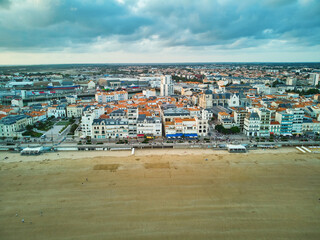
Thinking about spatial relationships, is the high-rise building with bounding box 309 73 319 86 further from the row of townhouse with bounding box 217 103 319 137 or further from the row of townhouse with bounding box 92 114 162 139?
the row of townhouse with bounding box 92 114 162 139

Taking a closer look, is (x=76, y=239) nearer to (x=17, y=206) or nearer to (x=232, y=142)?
(x=17, y=206)

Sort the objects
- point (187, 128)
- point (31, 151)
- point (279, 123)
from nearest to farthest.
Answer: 1. point (31, 151)
2. point (187, 128)
3. point (279, 123)

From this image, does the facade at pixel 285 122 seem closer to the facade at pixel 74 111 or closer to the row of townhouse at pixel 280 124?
the row of townhouse at pixel 280 124

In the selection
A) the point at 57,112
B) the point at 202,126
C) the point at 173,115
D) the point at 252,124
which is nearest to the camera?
the point at 252,124

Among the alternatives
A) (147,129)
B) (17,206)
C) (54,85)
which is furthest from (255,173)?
(54,85)

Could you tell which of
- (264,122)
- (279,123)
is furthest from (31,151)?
(279,123)

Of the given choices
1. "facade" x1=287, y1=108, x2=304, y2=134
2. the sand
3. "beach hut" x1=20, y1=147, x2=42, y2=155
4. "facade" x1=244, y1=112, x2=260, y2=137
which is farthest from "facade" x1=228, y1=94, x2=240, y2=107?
"beach hut" x1=20, y1=147, x2=42, y2=155

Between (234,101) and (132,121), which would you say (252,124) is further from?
(132,121)
